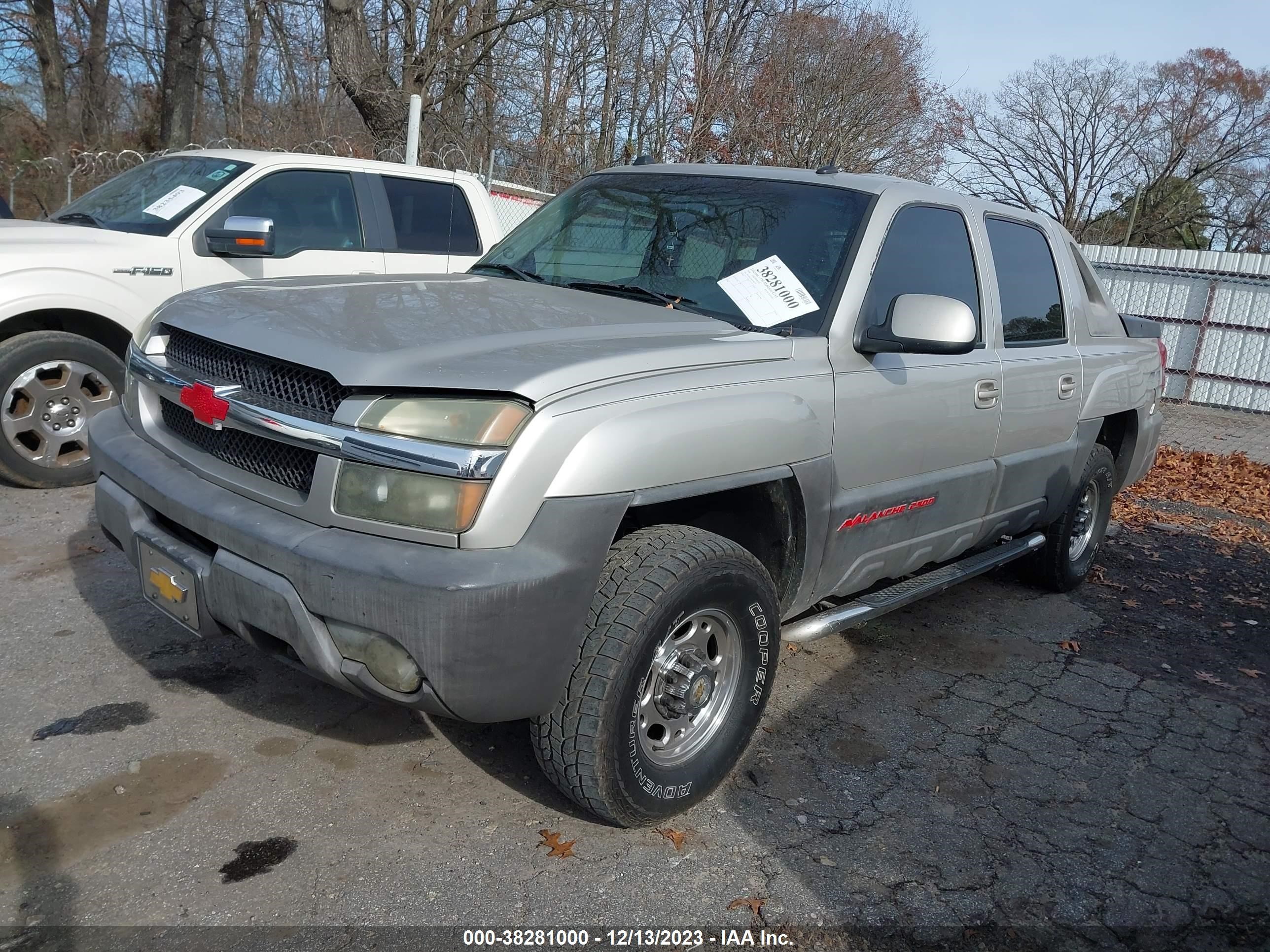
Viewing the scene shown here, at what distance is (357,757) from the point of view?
10.5 ft

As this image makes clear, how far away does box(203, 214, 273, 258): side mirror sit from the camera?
5223mm

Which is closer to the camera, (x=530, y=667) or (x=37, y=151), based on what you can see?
(x=530, y=667)

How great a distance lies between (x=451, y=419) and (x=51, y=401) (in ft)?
12.9

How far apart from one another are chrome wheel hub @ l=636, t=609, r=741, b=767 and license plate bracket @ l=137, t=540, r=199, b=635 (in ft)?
4.04

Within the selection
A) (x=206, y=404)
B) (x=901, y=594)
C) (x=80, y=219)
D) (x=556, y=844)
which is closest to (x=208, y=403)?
(x=206, y=404)

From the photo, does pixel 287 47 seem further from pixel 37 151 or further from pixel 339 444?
pixel 339 444

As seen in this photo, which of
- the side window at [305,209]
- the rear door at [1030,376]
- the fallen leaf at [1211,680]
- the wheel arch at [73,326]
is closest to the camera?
the rear door at [1030,376]

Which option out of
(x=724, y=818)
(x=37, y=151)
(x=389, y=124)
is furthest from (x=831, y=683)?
(x=37, y=151)

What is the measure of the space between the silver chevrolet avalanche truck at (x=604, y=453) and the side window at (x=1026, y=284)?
0.04 metres

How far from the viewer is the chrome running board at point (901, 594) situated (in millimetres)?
3449

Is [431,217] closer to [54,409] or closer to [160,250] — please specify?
[160,250]

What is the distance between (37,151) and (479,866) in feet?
93.8

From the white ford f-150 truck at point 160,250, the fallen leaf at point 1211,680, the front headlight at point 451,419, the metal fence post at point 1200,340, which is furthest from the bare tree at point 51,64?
the fallen leaf at point 1211,680

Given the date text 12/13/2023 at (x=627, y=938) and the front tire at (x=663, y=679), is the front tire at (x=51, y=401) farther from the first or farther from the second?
the date text 12/13/2023 at (x=627, y=938)
